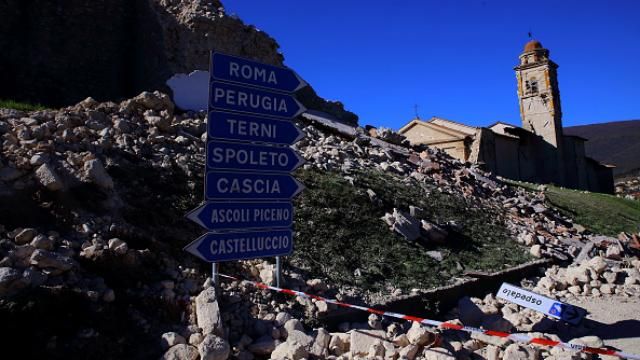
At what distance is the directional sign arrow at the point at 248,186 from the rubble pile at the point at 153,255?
29.7 inches

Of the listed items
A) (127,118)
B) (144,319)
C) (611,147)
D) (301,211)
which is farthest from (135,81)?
(611,147)

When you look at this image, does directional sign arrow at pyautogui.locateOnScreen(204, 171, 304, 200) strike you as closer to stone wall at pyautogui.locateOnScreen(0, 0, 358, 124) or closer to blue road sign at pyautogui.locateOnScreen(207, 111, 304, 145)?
blue road sign at pyautogui.locateOnScreen(207, 111, 304, 145)

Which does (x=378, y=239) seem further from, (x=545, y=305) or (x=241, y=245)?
(x=241, y=245)

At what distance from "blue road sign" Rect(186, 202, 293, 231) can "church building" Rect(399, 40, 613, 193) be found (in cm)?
1940

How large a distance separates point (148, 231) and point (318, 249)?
193 centimetres

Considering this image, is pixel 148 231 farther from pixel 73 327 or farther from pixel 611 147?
pixel 611 147

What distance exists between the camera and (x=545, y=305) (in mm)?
4590

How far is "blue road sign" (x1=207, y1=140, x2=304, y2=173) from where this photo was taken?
4.04m

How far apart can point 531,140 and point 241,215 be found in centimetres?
2914

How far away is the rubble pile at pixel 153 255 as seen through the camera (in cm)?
329

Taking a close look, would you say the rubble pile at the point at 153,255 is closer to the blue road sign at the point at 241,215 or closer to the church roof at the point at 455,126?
the blue road sign at the point at 241,215

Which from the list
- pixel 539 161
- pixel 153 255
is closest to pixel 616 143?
pixel 539 161

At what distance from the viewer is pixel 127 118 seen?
278 inches

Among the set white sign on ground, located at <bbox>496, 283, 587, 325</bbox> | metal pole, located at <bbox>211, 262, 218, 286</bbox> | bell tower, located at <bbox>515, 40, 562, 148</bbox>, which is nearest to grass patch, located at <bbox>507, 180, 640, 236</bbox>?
white sign on ground, located at <bbox>496, 283, 587, 325</bbox>
